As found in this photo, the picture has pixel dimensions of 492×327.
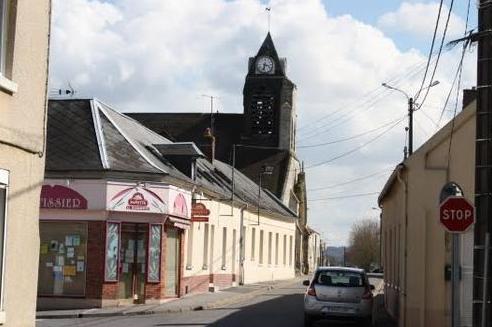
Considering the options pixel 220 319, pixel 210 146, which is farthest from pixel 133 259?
pixel 210 146

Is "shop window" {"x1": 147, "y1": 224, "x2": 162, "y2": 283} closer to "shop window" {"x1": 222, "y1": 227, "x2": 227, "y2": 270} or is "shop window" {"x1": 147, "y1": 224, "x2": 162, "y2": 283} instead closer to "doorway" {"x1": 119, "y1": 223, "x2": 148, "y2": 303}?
"doorway" {"x1": 119, "y1": 223, "x2": 148, "y2": 303}

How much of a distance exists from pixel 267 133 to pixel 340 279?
50280 millimetres

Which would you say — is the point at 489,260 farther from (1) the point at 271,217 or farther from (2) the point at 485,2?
(1) the point at 271,217

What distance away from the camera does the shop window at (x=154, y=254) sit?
2783cm

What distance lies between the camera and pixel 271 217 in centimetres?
5066

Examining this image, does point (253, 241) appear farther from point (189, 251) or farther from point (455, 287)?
point (455, 287)

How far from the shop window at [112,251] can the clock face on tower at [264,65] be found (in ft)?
145

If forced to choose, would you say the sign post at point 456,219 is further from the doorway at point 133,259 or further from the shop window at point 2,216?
the doorway at point 133,259

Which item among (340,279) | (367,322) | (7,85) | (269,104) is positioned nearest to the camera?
(7,85)

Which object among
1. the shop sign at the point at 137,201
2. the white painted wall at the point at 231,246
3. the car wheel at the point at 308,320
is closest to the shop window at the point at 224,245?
the white painted wall at the point at 231,246

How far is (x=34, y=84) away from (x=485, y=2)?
17.1 feet

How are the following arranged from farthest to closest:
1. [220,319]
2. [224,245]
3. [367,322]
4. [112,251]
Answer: [224,245] → [112,251] → [220,319] → [367,322]

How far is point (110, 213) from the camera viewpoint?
2686cm

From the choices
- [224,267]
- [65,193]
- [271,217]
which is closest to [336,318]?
[65,193]
